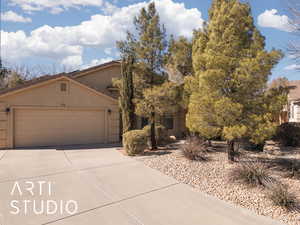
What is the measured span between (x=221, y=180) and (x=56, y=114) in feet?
31.8

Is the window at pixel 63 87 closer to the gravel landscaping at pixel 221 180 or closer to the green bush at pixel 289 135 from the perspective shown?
the gravel landscaping at pixel 221 180

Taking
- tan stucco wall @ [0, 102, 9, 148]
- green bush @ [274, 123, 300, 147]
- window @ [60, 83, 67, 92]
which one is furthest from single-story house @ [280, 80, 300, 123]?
tan stucco wall @ [0, 102, 9, 148]

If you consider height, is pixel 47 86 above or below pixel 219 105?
above

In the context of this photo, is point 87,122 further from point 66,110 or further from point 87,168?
point 87,168

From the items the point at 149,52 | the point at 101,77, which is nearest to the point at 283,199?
the point at 149,52

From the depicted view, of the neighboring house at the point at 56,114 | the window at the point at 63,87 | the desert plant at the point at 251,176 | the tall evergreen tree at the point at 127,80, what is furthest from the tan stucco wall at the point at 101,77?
the desert plant at the point at 251,176

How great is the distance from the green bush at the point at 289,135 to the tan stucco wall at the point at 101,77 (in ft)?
38.5

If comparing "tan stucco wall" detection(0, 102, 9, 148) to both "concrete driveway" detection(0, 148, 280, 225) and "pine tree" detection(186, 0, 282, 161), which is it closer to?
"concrete driveway" detection(0, 148, 280, 225)

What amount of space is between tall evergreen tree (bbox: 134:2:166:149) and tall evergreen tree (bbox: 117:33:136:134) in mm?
316

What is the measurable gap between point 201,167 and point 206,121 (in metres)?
1.73

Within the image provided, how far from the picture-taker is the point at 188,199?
15.6 feet

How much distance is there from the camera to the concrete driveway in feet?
12.5

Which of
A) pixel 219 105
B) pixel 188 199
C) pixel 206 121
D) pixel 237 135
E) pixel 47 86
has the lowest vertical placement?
pixel 188 199

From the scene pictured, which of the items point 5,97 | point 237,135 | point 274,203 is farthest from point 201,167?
point 5,97
